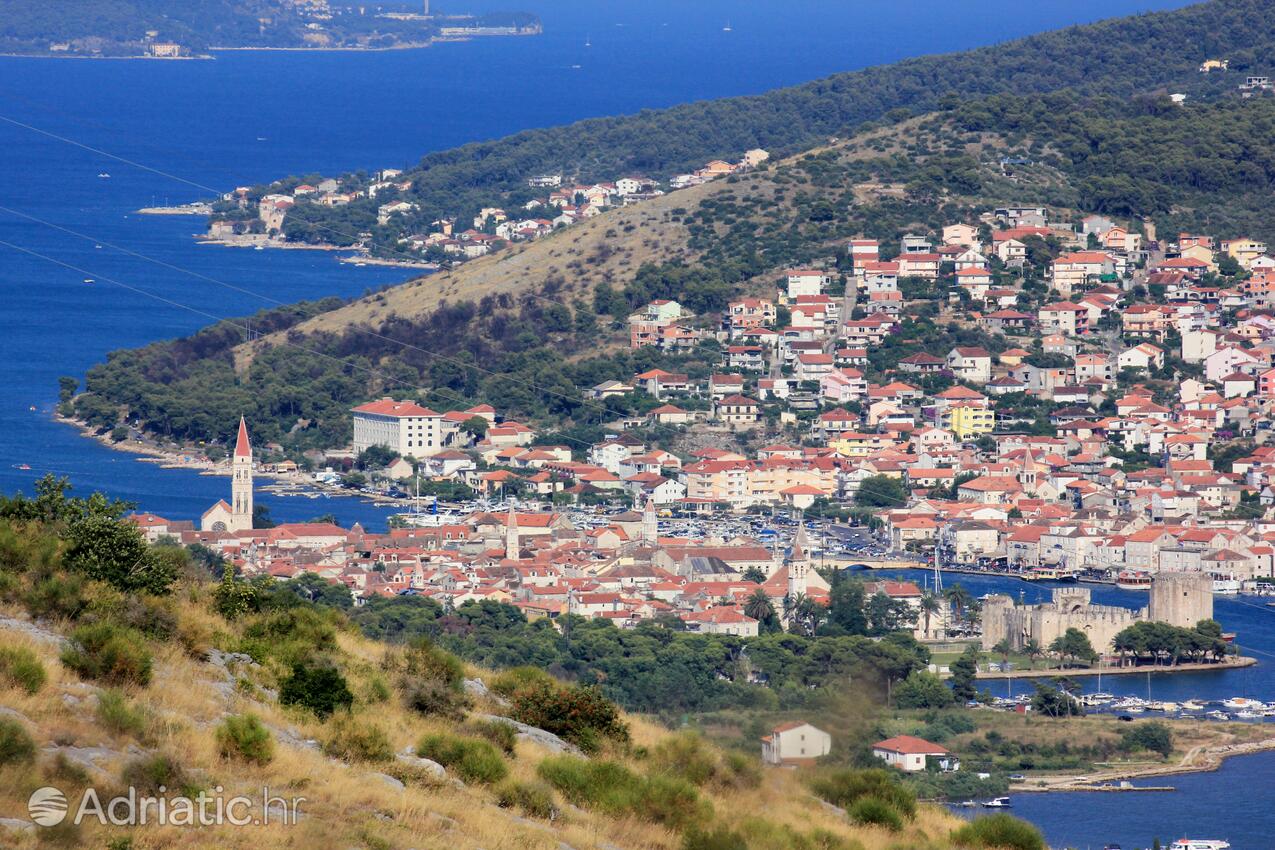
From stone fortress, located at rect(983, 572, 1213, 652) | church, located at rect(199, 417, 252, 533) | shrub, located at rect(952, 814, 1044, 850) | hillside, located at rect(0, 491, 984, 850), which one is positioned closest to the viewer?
hillside, located at rect(0, 491, 984, 850)

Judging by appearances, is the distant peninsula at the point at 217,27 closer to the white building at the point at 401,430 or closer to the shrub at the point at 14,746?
the white building at the point at 401,430

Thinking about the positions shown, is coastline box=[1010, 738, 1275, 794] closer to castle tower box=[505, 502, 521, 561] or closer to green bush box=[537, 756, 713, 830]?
castle tower box=[505, 502, 521, 561]

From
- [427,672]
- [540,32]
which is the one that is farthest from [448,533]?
[540,32]

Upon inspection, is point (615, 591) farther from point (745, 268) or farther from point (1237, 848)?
point (745, 268)

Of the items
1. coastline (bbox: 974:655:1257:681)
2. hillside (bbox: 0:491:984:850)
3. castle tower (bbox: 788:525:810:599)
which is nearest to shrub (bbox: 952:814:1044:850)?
hillside (bbox: 0:491:984:850)

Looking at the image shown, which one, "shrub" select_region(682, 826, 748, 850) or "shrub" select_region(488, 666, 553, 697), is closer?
"shrub" select_region(682, 826, 748, 850)

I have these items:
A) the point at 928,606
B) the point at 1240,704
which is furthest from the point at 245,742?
the point at 928,606
